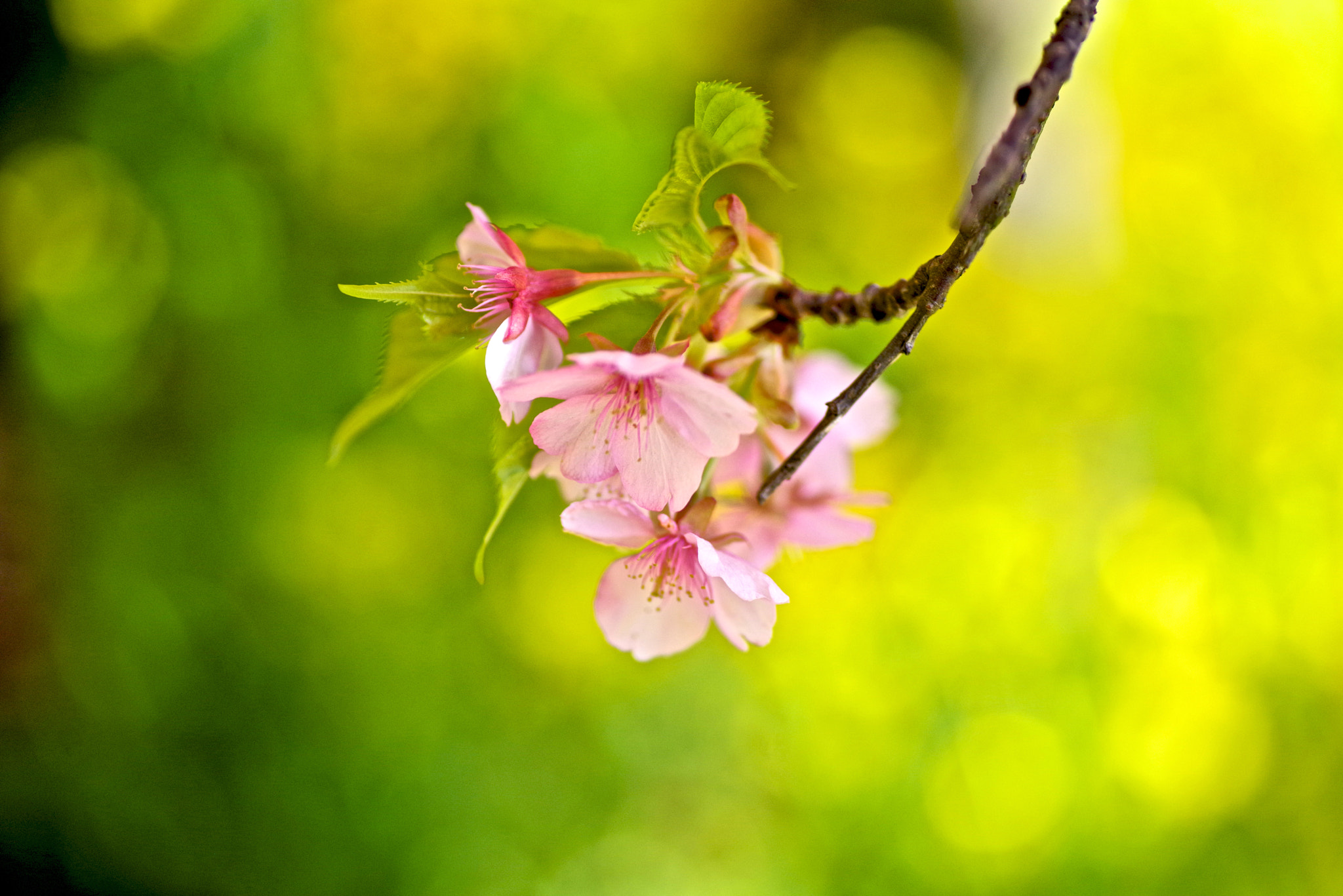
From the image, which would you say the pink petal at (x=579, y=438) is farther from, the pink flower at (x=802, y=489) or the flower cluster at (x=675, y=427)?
the pink flower at (x=802, y=489)

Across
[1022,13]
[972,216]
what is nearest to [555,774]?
[972,216]

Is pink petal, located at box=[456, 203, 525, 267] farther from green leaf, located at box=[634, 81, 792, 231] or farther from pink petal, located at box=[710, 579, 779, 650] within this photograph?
pink petal, located at box=[710, 579, 779, 650]

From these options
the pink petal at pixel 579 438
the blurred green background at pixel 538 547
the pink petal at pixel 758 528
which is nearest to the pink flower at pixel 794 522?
the pink petal at pixel 758 528

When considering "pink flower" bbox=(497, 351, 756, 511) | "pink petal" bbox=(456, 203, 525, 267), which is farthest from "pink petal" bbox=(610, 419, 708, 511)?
"pink petal" bbox=(456, 203, 525, 267)

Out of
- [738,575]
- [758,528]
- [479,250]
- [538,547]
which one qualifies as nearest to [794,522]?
[758,528]

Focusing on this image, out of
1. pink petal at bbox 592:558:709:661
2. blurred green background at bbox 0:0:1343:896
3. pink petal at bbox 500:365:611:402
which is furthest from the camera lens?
blurred green background at bbox 0:0:1343:896
